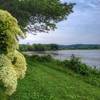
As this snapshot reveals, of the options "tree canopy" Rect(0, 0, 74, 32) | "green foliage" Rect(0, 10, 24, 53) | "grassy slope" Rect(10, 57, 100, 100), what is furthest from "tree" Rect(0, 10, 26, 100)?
"tree canopy" Rect(0, 0, 74, 32)

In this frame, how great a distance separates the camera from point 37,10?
82.6ft

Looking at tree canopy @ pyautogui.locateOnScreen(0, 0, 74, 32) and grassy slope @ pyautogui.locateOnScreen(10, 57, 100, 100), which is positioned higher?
tree canopy @ pyautogui.locateOnScreen(0, 0, 74, 32)

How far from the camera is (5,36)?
5809 millimetres

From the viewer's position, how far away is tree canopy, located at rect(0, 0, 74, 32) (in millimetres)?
24663

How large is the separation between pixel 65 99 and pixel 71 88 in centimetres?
255

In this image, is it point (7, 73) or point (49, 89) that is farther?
point (49, 89)

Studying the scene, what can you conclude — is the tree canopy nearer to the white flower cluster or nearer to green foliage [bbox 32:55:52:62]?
green foliage [bbox 32:55:52:62]

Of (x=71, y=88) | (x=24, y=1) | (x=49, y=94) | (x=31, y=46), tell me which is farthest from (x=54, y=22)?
(x=31, y=46)

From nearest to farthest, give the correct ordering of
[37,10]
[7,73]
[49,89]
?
1. [7,73]
2. [49,89]
3. [37,10]

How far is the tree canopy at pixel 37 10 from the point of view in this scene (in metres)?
24.7

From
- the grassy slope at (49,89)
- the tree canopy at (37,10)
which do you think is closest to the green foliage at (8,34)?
the grassy slope at (49,89)

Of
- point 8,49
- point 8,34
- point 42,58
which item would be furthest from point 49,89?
point 42,58

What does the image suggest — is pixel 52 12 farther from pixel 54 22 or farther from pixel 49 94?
pixel 49 94

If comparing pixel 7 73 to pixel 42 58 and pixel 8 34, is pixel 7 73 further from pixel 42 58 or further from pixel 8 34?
pixel 42 58
